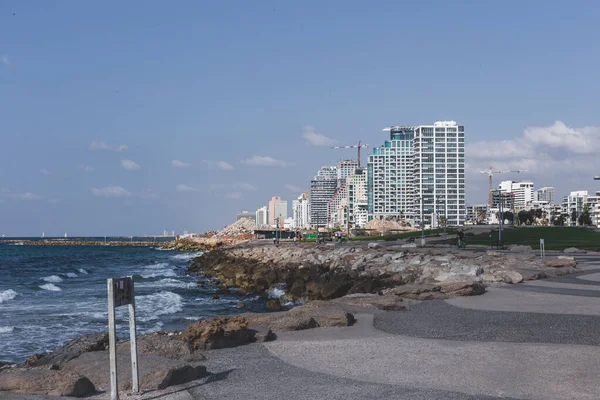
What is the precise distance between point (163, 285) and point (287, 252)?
14875 mm

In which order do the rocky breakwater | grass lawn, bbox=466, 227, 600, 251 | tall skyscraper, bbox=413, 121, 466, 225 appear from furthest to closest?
1. tall skyscraper, bbox=413, 121, 466, 225
2. grass lawn, bbox=466, 227, 600, 251
3. the rocky breakwater

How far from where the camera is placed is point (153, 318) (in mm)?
20906

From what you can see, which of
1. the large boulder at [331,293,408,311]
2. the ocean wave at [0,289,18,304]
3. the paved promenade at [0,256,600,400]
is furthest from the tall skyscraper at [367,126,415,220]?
the paved promenade at [0,256,600,400]

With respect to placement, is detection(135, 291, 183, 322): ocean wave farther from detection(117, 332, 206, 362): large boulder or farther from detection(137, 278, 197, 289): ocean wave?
detection(117, 332, 206, 362): large boulder

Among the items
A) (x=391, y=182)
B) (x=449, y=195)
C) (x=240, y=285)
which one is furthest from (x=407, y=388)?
(x=391, y=182)

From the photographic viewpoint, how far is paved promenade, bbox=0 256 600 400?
299 inches

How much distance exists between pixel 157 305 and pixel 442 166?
489ft

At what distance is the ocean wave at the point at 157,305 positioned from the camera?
22.1 m

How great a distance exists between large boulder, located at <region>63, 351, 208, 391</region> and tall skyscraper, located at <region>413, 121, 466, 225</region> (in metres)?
161

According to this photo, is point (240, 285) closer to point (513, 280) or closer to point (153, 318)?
point (153, 318)

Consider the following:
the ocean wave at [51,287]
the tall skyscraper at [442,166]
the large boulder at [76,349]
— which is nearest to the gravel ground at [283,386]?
the large boulder at [76,349]

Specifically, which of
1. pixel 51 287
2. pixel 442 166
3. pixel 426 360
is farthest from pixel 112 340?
pixel 442 166

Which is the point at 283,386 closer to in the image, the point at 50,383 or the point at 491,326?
the point at 50,383

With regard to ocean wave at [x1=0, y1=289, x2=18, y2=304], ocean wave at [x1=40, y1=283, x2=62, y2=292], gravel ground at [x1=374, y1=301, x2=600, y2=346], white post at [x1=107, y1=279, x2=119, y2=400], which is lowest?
ocean wave at [x1=40, y1=283, x2=62, y2=292]
